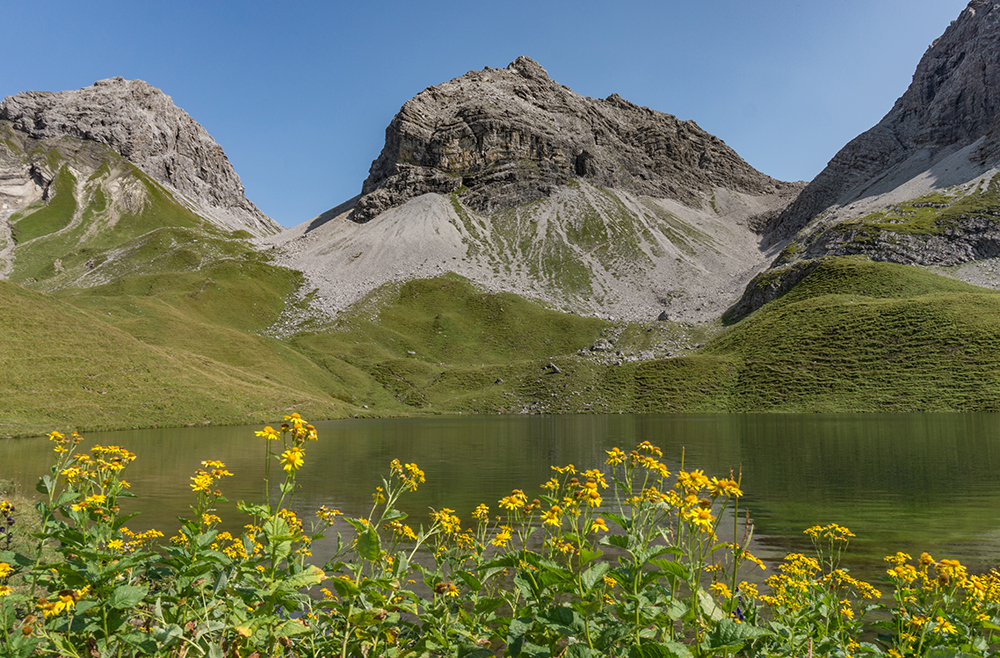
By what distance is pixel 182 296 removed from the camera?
115875mm

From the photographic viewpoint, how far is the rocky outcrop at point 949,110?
168375 millimetres

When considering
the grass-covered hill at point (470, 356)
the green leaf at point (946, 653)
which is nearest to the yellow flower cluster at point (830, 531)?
the green leaf at point (946, 653)

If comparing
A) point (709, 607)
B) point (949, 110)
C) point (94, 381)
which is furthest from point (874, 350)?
point (949, 110)

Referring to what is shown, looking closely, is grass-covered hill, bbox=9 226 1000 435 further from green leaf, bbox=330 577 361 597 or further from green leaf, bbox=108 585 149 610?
green leaf, bbox=330 577 361 597

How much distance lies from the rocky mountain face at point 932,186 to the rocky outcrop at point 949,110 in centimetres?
34

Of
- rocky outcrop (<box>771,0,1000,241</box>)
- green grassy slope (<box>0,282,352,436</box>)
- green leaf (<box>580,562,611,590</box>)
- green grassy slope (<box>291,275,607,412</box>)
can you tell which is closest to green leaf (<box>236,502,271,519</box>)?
green leaf (<box>580,562,611,590</box>)

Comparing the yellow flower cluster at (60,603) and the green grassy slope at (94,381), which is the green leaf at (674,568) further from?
the green grassy slope at (94,381)

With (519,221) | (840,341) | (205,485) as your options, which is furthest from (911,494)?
(519,221)

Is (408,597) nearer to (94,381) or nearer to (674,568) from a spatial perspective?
(674,568)

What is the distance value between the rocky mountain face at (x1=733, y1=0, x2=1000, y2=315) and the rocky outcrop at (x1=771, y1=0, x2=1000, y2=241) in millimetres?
341

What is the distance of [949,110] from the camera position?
178875mm

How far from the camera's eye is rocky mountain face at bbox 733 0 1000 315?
387 feet

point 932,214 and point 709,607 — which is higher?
point 932,214

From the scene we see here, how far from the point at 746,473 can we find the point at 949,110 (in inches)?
9002
